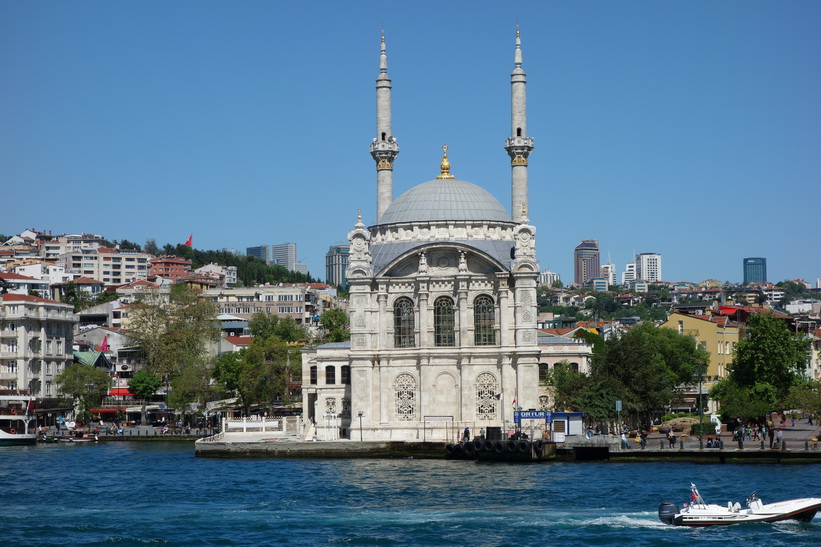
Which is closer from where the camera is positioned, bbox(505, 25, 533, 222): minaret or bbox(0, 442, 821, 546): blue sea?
bbox(0, 442, 821, 546): blue sea

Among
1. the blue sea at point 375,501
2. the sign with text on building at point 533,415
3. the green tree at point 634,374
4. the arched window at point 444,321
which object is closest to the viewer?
A: the blue sea at point 375,501

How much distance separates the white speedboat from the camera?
137 ft

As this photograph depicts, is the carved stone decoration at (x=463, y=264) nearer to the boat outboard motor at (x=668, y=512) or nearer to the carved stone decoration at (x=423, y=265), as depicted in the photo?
the carved stone decoration at (x=423, y=265)

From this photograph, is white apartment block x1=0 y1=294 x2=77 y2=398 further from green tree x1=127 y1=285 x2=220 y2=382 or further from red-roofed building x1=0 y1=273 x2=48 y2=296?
red-roofed building x1=0 y1=273 x2=48 y2=296

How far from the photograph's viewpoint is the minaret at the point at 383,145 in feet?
262

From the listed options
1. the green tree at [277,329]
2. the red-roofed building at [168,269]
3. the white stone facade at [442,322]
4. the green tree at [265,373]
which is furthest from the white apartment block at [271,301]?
the white stone facade at [442,322]

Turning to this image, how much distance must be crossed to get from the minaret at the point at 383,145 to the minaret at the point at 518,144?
680 centimetres

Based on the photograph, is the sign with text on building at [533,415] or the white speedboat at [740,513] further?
the sign with text on building at [533,415]

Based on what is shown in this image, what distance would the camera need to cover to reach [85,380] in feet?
314

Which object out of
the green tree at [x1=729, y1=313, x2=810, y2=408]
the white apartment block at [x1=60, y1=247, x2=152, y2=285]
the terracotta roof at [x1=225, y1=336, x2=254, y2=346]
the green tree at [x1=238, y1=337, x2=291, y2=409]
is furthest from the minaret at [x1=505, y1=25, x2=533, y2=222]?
the white apartment block at [x1=60, y1=247, x2=152, y2=285]

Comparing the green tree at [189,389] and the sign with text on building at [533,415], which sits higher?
the green tree at [189,389]

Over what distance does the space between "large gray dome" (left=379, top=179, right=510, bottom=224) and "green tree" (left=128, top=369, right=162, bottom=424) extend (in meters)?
30.0

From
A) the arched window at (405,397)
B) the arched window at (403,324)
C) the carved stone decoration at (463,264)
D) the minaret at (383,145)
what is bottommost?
the arched window at (405,397)

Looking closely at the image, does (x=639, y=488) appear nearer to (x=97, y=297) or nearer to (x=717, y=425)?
(x=717, y=425)
